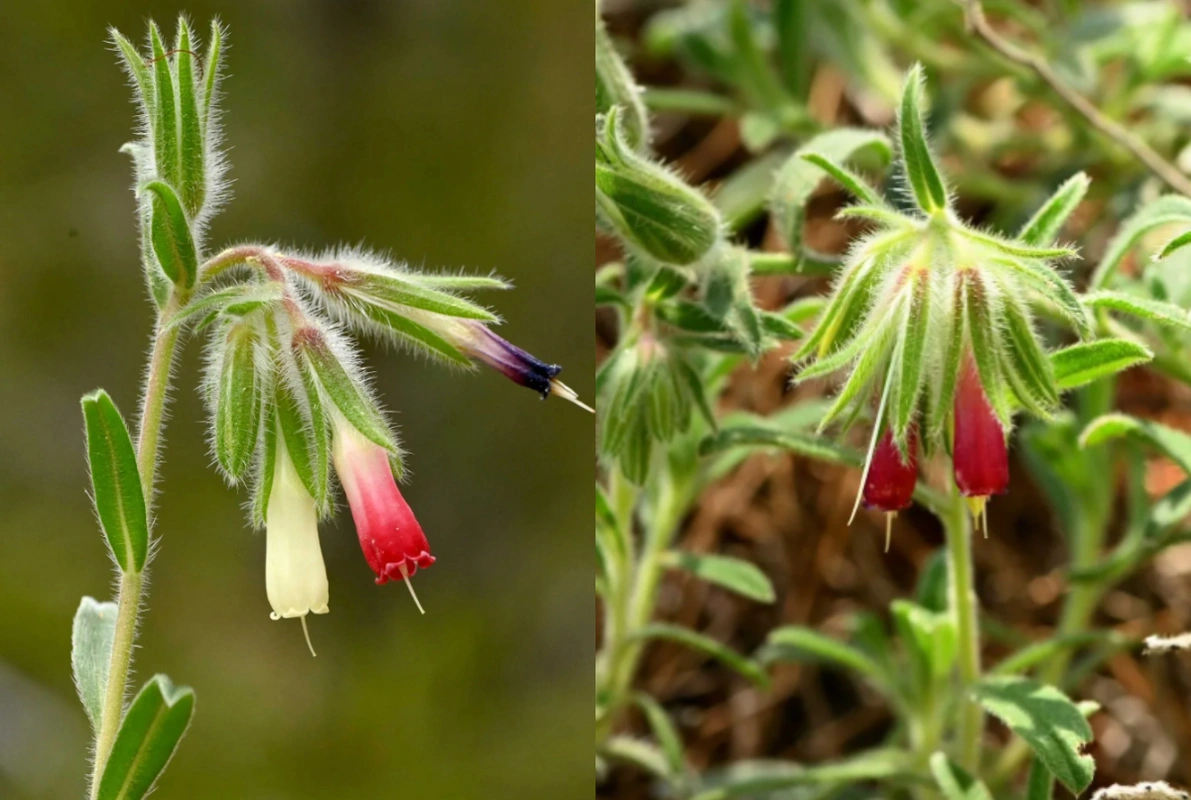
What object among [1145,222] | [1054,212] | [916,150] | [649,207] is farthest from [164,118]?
[1145,222]

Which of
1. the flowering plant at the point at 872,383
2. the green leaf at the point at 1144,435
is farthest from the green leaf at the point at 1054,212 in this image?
the green leaf at the point at 1144,435

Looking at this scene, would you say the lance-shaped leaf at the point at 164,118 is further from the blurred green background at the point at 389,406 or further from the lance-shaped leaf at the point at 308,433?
the blurred green background at the point at 389,406

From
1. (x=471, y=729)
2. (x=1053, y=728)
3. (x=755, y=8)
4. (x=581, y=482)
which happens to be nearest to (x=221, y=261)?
(x=1053, y=728)

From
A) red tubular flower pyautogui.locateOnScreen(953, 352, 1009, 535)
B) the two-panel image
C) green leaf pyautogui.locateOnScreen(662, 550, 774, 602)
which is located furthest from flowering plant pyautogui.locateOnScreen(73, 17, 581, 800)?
green leaf pyautogui.locateOnScreen(662, 550, 774, 602)

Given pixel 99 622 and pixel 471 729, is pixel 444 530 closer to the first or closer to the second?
pixel 471 729

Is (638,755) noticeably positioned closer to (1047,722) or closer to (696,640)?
(696,640)

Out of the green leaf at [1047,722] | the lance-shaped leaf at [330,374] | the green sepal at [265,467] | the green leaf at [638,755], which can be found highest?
the lance-shaped leaf at [330,374]
